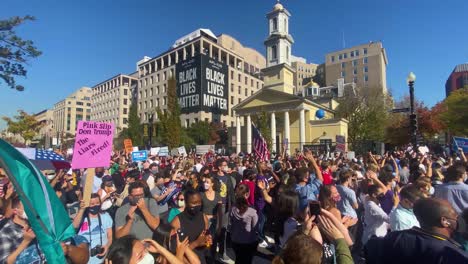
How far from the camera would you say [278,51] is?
5478cm

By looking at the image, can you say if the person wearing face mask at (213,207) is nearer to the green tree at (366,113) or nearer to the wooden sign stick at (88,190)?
the wooden sign stick at (88,190)

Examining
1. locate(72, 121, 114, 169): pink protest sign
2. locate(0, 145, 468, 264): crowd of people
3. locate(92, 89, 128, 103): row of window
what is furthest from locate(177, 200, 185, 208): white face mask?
locate(92, 89, 128, 103): row of window

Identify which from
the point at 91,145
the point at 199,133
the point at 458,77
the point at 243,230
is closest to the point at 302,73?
the point at 458,77

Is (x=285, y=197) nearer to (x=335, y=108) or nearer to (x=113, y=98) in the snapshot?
(x=335, y=108)

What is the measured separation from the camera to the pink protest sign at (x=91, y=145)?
189 inches

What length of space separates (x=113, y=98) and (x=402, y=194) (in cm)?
10058

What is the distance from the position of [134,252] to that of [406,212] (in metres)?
3.35

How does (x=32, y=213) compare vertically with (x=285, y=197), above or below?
above

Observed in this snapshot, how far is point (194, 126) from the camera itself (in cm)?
5978

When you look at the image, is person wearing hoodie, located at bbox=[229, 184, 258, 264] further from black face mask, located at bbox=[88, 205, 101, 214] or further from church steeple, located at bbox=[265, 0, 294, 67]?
church steeple, located at bbox=[265, 0, 294, 67]

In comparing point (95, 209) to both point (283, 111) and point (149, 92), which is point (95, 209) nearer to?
point (283, 111)

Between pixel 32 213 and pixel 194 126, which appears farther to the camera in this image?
pixel 194 126

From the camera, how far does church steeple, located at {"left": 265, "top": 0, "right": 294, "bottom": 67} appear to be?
179 ft

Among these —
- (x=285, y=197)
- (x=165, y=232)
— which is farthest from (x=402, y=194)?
(x=165, y=232)
